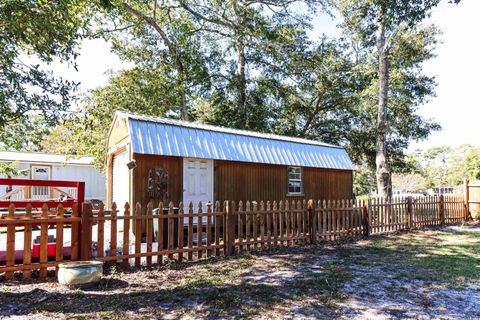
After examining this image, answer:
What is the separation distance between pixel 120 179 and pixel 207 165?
114 inches

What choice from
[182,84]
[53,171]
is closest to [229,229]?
[182,84]

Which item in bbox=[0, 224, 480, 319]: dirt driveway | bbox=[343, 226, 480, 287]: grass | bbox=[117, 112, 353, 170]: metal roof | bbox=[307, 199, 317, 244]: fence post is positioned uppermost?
bbox=[117, 112, 353, 170]: metal roof

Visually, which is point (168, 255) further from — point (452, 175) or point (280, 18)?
point (452, 175)

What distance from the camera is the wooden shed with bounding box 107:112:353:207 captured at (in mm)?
9500

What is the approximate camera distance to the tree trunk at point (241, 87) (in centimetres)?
2159

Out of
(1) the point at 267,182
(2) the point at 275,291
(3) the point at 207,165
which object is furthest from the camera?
(1) the point at 267,182

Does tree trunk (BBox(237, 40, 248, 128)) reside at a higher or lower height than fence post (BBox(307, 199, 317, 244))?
higher

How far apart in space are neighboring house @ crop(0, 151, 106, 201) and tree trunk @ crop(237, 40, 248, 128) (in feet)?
31.7

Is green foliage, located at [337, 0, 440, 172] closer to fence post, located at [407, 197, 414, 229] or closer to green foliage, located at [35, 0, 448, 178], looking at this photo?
green foliage, located at [35, 0, 448, 178]

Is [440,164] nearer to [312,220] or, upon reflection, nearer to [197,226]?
[312,220]

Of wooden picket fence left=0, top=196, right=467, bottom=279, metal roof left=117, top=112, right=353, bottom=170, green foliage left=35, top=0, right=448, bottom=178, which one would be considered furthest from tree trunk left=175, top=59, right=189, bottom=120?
wooden picket fence left=0, top=196, right=467, bottom=279

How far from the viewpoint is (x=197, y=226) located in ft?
22.4

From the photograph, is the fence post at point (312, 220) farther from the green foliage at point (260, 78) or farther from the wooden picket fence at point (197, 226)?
the green foliage at point (260, 78)

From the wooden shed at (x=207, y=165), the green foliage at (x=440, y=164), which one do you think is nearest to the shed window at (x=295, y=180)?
the wooden shed at (x=207, y=165)
